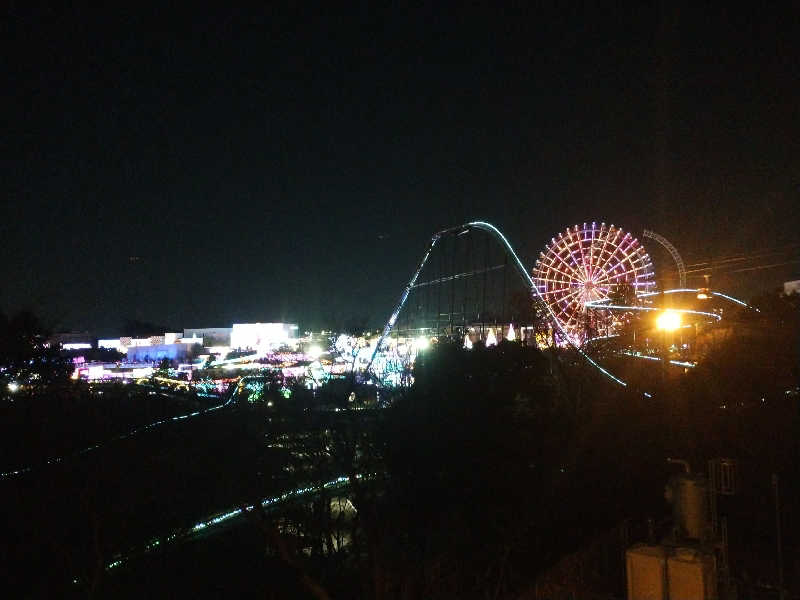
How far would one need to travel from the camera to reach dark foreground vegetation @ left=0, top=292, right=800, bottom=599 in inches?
261

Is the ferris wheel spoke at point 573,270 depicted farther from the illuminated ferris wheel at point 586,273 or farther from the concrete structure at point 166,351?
the concrete structure at point 166,351

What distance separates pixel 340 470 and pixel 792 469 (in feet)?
22.1

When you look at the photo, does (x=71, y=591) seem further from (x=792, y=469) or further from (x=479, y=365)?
(x=792, y=469)

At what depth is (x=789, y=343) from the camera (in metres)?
12.4

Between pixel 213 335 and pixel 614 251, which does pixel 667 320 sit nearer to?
pixel 614 251

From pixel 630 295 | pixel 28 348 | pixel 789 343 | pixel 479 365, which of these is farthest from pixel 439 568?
pixel 630 295

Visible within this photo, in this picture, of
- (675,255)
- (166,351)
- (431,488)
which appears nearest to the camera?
(431,488)

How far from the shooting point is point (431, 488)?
6992 millimetres

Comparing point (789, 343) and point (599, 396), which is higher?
point (789, 343)

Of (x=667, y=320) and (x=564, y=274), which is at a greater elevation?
(x=564, y=274)

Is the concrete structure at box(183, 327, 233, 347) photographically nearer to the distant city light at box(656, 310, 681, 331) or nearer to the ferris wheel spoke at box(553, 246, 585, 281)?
the ferris wheel spoke at box(553, 246, 585, 281)

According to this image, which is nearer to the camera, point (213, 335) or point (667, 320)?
point (667, 320)

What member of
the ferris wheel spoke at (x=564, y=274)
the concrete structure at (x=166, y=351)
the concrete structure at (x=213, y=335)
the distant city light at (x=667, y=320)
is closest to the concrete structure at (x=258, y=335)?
the concrete structure at (x=213, y=335)

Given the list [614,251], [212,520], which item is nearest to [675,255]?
[614,251]
